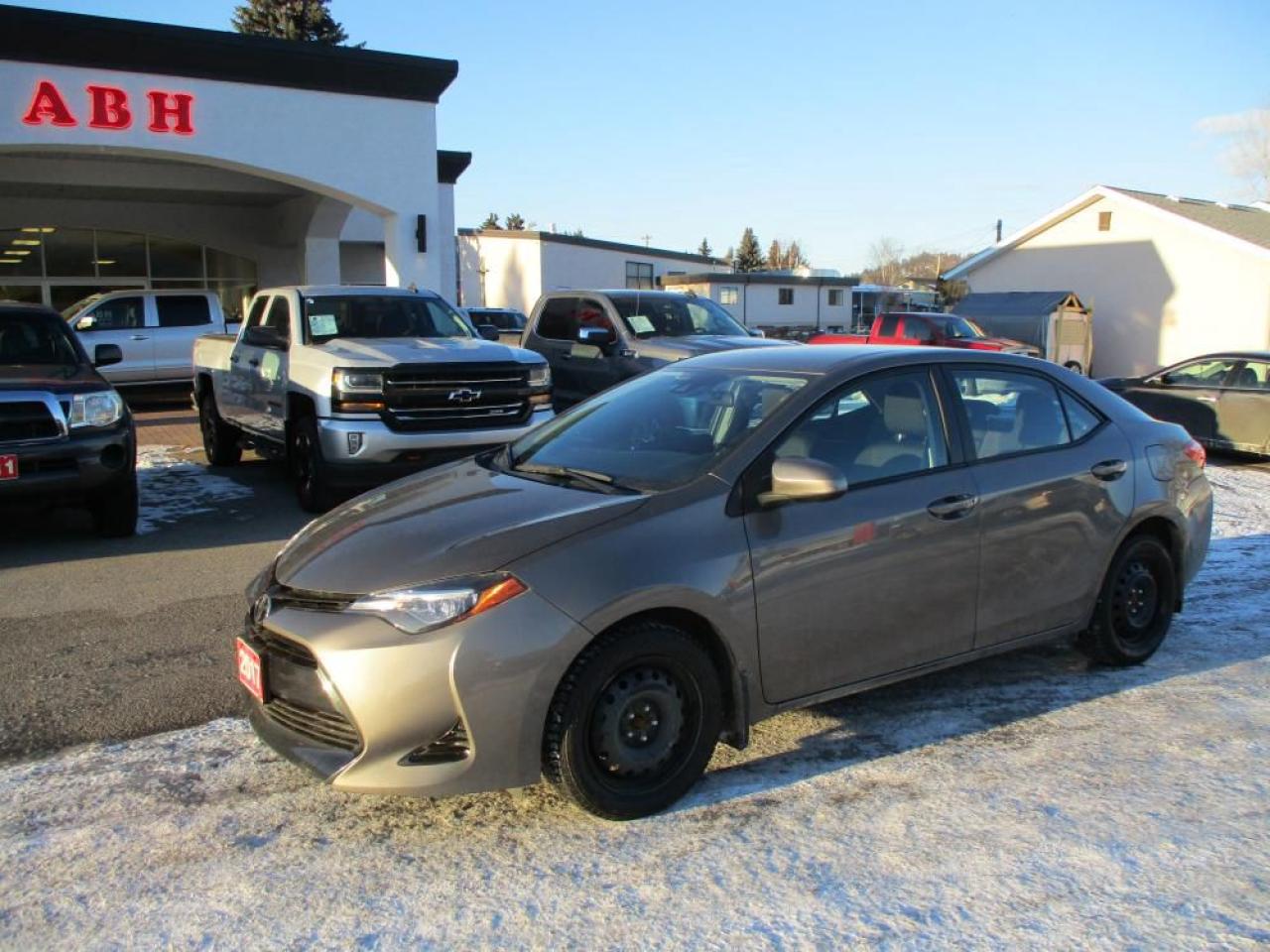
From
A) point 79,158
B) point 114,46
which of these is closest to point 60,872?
point 114,46

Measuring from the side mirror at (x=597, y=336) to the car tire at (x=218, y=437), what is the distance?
385 centimetres

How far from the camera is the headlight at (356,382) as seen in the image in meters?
8.23

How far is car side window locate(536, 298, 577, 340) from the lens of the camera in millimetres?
12625

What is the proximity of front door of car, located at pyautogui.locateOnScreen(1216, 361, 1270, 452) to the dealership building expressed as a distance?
11.8 m

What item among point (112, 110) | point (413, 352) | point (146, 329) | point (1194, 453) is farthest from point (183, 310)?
point (1194, 453)

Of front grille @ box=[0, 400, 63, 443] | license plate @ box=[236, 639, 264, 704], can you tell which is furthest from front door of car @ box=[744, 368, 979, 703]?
front grille @ box=[0, 400, 63, 443]

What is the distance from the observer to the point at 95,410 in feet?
24.7

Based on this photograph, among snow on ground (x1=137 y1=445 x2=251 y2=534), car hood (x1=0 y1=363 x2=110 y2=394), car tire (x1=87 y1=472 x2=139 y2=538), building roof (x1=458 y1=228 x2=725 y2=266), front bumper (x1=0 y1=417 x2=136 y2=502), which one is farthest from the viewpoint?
building roof (x1=458 y1=228 x2=725 y2=266)

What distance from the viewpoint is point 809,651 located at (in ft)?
12.9

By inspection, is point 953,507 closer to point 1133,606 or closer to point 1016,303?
point 1133,606

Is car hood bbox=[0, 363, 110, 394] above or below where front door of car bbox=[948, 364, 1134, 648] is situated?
above

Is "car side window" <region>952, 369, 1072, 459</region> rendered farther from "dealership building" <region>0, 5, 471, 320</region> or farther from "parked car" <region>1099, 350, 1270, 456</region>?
"dealership building" <region>0, 5, 471, 320</region>

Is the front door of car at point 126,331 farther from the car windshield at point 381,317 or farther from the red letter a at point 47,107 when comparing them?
the car windshield at point 381,317

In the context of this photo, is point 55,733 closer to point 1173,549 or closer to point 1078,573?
point 1078,573
